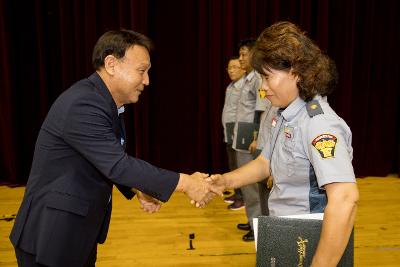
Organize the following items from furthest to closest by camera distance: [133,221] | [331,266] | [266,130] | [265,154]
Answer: [133,221] < [266,130] < [265,154] < [331,266]

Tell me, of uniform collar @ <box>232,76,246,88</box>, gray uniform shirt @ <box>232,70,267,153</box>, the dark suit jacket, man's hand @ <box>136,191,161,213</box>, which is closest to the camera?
the dark suit jacket

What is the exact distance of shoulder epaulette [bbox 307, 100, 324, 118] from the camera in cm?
132

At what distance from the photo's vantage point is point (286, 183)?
142cm

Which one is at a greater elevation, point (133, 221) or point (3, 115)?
point (3, 115)

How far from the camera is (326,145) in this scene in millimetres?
1226

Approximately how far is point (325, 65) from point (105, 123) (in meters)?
0.83

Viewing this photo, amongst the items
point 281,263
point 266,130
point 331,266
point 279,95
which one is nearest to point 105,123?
point 279,95

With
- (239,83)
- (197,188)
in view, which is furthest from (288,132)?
Result: (239,83)

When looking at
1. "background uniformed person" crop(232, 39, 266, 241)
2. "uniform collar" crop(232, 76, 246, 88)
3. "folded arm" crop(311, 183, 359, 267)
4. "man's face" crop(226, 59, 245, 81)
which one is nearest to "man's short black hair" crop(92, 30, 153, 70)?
"folded arm" crop(311, 183, 359, 267)

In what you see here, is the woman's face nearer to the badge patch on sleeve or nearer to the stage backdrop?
the badge patch on sleeve

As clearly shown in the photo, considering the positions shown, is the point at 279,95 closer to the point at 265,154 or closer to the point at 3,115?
the point at 265,154

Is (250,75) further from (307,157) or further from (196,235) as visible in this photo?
(307,157)

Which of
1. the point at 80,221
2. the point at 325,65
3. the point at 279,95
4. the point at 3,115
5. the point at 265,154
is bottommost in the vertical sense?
the point at 3,115

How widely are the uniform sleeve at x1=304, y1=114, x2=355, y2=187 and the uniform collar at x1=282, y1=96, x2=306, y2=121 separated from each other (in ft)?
0.32
